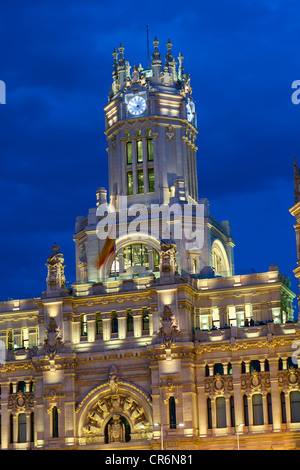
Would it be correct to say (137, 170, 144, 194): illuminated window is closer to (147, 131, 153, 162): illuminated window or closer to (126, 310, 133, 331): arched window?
(147, 131, 153, 162): illuminated window

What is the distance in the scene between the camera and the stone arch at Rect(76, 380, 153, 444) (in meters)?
110

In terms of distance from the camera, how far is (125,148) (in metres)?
129

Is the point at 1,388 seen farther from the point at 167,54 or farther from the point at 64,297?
the point at 167,54

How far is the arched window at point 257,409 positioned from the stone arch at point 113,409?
11490 mm

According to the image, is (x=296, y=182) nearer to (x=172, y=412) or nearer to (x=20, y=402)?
(x=172, y=412)

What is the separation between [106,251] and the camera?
122 meters

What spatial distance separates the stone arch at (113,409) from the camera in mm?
109562

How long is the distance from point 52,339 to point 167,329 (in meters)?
13.9

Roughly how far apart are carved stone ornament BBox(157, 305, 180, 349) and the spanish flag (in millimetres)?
14572

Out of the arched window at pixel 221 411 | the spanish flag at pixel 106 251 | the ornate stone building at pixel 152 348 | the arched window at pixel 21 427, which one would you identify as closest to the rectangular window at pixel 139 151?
the ornate stone building at pixel 152 348

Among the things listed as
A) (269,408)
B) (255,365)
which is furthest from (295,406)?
(255,365)

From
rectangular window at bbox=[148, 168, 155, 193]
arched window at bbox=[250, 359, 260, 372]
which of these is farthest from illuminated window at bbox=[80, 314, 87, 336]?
rectangular window at bbox=[148, 168, 155, 193]
